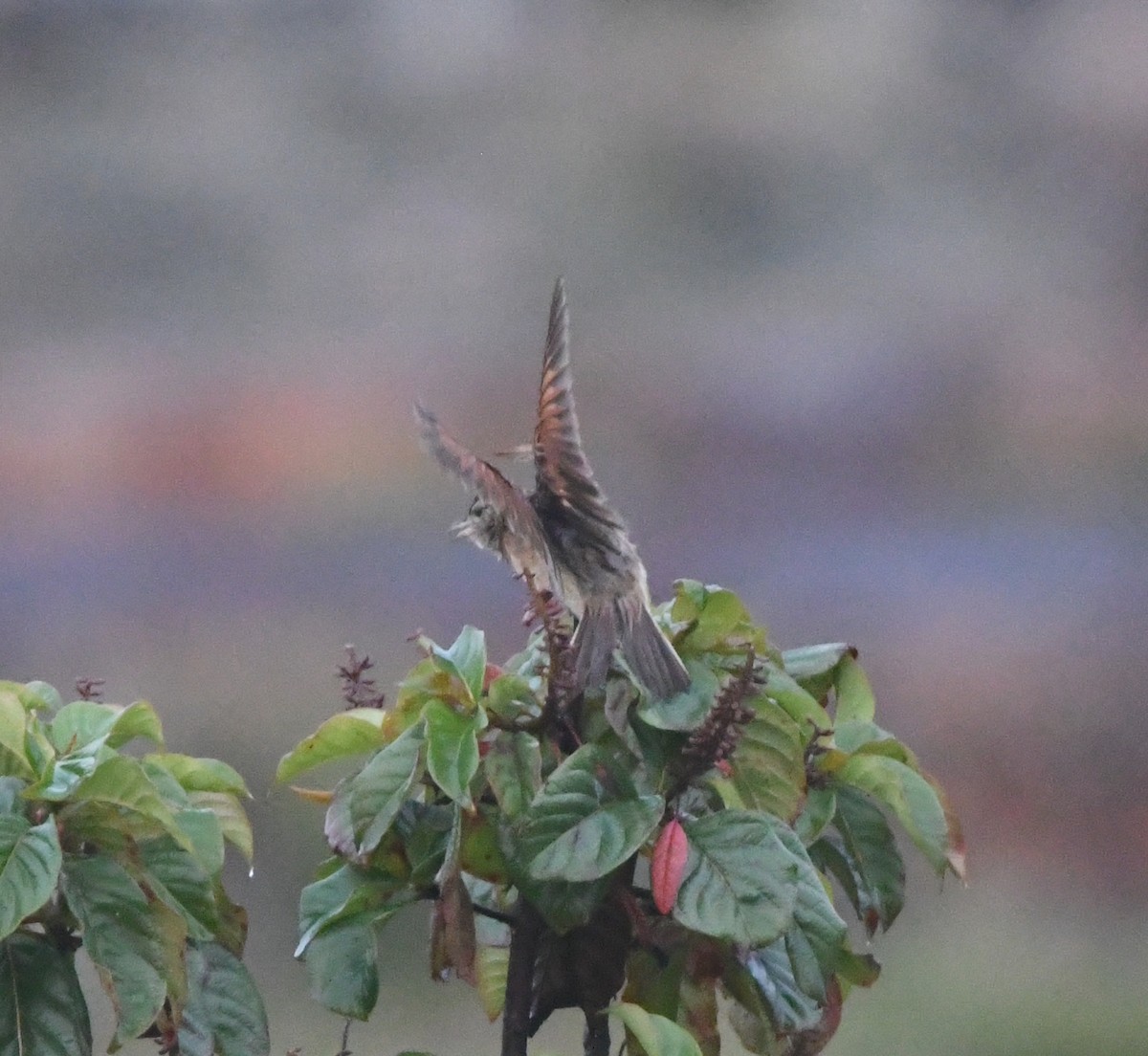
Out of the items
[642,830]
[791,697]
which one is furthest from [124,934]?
[791,697]

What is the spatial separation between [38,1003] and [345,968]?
0.47ft

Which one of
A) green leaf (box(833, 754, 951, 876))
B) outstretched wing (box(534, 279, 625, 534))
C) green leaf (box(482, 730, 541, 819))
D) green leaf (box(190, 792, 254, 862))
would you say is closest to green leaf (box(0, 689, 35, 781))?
green leaf (box(190, 792, 254, 862))

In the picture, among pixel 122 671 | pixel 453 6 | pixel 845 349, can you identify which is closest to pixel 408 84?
pixel 453 6

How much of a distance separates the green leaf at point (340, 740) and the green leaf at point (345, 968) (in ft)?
0.28

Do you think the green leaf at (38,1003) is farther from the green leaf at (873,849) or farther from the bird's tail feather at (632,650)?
the green leaf at (873,849)

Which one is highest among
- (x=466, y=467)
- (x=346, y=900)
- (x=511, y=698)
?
(x=466, y=467)

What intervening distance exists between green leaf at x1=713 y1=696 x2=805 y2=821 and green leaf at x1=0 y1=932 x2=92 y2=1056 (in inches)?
13.0

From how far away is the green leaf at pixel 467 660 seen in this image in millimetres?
690

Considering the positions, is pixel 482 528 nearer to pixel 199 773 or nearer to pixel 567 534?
pixel 567 534

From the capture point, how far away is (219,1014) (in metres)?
0.72

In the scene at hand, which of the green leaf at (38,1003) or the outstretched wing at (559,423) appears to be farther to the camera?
the outstretched wing at (559,423)

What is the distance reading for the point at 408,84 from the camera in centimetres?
177

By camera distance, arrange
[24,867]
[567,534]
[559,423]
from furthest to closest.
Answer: [567,534] → [559,423] → [24,867]

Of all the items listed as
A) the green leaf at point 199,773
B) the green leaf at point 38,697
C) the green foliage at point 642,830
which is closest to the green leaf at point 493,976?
the green foliage at point 642,830
